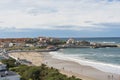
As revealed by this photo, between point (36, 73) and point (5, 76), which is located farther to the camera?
Result: point (36, 73)

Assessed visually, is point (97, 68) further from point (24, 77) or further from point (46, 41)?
point (46, 41)

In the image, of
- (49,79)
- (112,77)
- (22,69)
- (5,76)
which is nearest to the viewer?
(5,76)

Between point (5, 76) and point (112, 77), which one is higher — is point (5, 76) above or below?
above

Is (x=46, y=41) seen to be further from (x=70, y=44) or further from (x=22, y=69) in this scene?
(x=22, y=69)

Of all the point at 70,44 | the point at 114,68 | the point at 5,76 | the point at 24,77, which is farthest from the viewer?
the point at 70,44

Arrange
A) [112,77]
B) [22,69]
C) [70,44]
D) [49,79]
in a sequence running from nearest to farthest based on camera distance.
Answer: [49,79], [22,69], [112,77], [70,44]

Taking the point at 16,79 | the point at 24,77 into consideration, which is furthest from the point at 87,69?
the point at 16,79

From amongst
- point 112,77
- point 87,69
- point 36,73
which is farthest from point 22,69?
point 87,69

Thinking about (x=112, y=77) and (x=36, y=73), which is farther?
(x=112, y=77)

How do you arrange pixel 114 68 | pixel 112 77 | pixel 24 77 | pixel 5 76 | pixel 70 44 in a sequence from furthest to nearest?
pixel 70 44, pixel 114 68, pixel 112 77, pixel 24 77, pixel 5 76
